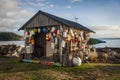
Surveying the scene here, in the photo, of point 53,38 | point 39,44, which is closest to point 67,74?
point 53,38

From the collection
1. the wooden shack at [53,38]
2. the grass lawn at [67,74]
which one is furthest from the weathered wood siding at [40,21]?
the grass lawn at [67,74]

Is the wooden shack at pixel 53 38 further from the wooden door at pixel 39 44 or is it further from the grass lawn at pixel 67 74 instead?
the grass lawn at pixel 67 74

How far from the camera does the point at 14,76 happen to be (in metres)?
12.0

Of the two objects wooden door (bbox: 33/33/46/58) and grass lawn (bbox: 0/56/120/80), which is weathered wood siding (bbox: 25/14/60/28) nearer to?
wooden door (bbox: 33/33/46/58)

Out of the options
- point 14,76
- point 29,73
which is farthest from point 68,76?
point 14,76

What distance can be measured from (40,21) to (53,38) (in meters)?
2.35

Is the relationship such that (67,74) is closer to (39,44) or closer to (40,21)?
(40,21)

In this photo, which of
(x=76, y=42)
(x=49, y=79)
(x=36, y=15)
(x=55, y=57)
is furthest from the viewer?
(x=76, y=42)

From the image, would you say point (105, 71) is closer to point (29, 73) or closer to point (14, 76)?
point (29, 73)

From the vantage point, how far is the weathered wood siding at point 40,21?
16.9 meters

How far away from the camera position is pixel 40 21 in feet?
57.9

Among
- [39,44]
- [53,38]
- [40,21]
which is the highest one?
[40,21]

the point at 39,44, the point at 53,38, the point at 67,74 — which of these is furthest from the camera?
the point at 39,44

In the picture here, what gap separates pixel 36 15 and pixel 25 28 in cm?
197
